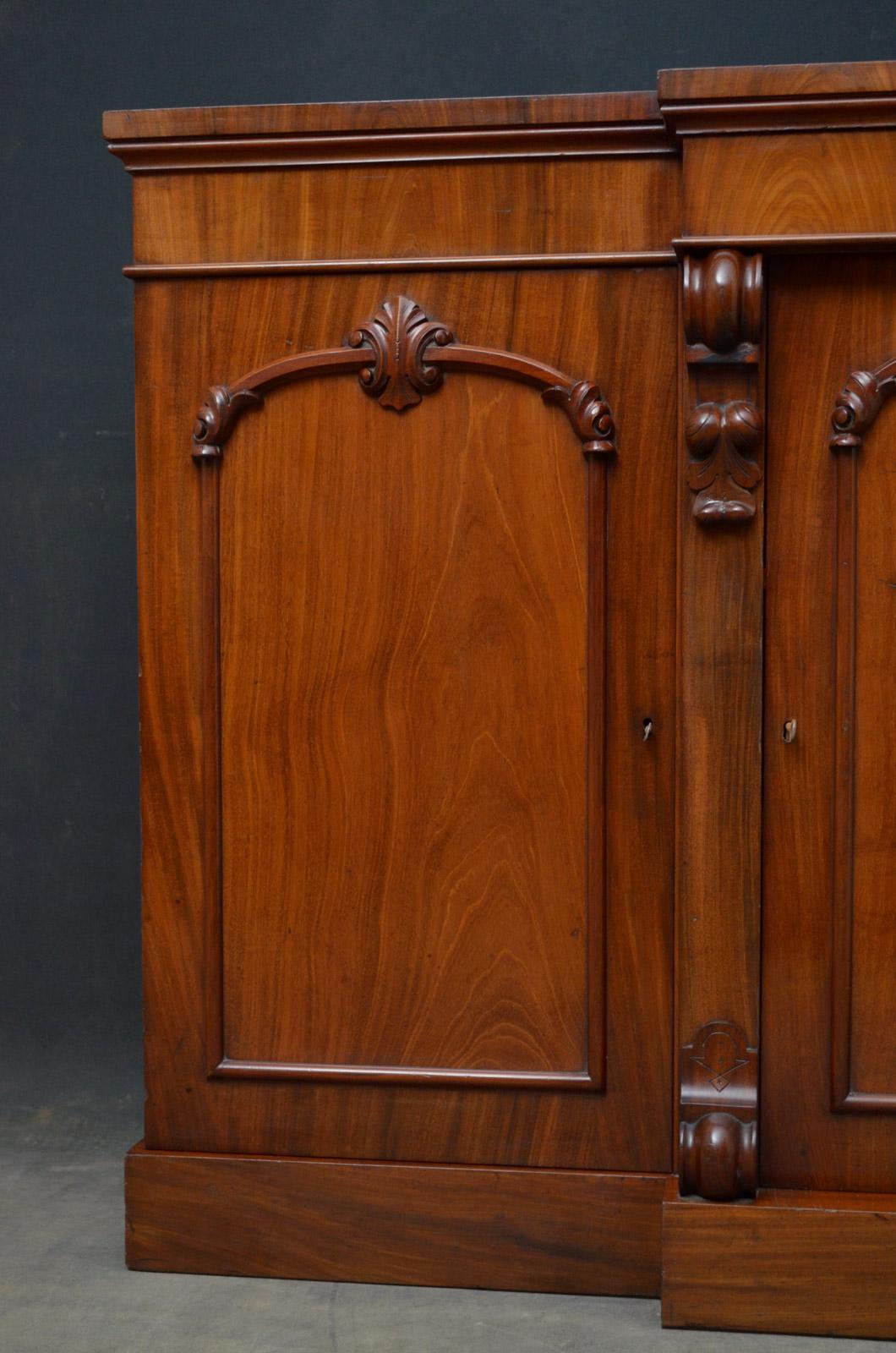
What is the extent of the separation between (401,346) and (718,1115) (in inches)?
50.3

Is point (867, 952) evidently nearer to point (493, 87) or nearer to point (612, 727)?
point (612, 727)

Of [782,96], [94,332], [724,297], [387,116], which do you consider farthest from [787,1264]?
[94,332]

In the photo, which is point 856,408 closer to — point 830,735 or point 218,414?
point 830,735

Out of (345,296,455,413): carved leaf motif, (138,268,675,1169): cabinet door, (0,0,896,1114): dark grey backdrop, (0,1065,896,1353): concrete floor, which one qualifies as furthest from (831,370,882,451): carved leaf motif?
(0,1065,896,1353): concrete floor

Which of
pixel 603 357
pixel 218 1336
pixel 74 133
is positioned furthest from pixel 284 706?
pixel 74 133

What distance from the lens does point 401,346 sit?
232cm

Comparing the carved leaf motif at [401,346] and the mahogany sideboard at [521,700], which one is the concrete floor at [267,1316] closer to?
the mahogany sideboard at [521,700]

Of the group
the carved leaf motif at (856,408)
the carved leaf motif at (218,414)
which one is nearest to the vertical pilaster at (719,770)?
the carved leaf motif at (856,408)

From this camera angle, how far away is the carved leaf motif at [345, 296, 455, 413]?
2.32m

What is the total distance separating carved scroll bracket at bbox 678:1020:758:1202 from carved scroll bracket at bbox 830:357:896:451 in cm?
90

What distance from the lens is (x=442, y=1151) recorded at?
2.38 meters

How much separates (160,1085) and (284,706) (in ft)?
2.17

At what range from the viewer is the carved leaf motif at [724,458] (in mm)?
2188

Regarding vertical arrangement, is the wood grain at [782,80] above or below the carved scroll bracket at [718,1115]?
above
